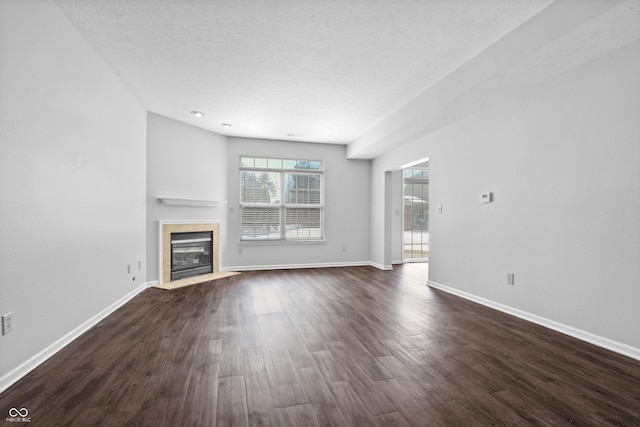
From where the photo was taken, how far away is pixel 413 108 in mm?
4105

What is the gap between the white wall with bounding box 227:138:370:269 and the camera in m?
6.13

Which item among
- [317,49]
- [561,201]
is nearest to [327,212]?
[317,49]

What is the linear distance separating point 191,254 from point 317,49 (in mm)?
4143

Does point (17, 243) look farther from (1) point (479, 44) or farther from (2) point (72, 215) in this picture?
(1) point (479, 44)

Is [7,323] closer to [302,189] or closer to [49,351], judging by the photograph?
[49,351]

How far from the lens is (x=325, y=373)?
204cm

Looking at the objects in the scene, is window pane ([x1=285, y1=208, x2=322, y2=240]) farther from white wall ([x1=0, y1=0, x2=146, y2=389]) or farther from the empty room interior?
white wall ([x1=0, y1=0, x2=146, y2=389])

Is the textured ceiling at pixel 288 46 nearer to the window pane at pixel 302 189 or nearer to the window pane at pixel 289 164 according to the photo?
the window pane at pixel 289 164

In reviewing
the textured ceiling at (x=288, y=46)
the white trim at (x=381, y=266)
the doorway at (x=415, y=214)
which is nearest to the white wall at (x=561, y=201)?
the textured ceiling at (x=288, y=46)

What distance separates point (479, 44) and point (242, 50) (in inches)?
87.5

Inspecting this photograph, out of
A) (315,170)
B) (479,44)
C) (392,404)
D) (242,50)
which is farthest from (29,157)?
(315,170)

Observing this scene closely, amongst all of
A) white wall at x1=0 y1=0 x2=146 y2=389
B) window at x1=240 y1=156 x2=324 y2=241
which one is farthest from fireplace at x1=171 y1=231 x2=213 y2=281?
white wall at x1=0 y1=0 x2=146 y2=389

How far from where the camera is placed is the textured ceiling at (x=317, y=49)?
2311 millimetres

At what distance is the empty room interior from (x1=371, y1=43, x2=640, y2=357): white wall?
0.02 m
